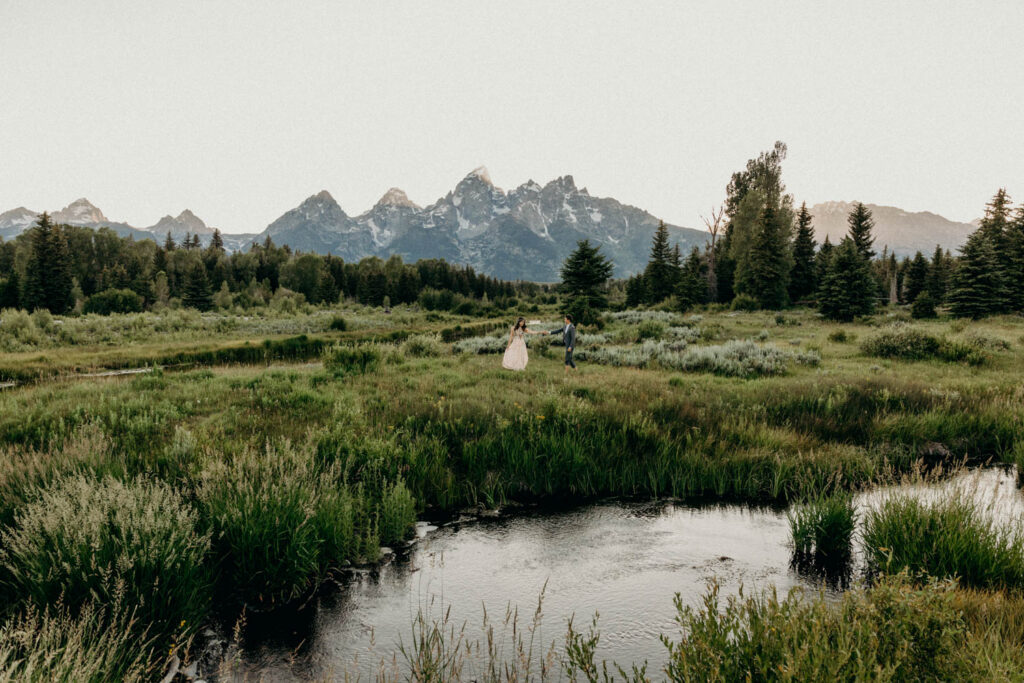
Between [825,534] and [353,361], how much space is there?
1559 cm

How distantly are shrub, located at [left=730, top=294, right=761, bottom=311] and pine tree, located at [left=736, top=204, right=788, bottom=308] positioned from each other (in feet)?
2.80

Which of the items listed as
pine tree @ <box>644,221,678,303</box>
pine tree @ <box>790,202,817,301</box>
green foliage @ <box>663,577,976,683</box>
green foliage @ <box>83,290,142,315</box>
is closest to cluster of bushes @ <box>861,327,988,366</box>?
green foliage @ <box>663,577,976,683</box>

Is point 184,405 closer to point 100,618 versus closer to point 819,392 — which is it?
point 100,618

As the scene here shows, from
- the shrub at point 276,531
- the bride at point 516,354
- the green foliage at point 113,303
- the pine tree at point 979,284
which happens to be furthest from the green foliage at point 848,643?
the green foliage at point 113,303

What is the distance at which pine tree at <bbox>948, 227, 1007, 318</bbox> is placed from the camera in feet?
117

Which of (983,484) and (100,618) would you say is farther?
(983,484)

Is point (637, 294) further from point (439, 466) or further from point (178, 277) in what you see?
point (178, 277)

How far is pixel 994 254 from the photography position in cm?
3681

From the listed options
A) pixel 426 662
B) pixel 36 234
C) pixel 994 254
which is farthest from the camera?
pixel 36 234

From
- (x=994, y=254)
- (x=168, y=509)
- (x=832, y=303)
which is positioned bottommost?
(x=168, y=509)

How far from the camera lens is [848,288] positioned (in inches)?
1558

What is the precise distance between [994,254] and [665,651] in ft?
157

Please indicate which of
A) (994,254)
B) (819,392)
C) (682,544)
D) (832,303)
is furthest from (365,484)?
(994,254)

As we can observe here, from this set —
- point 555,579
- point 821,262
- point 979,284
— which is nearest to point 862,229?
point 821,262
